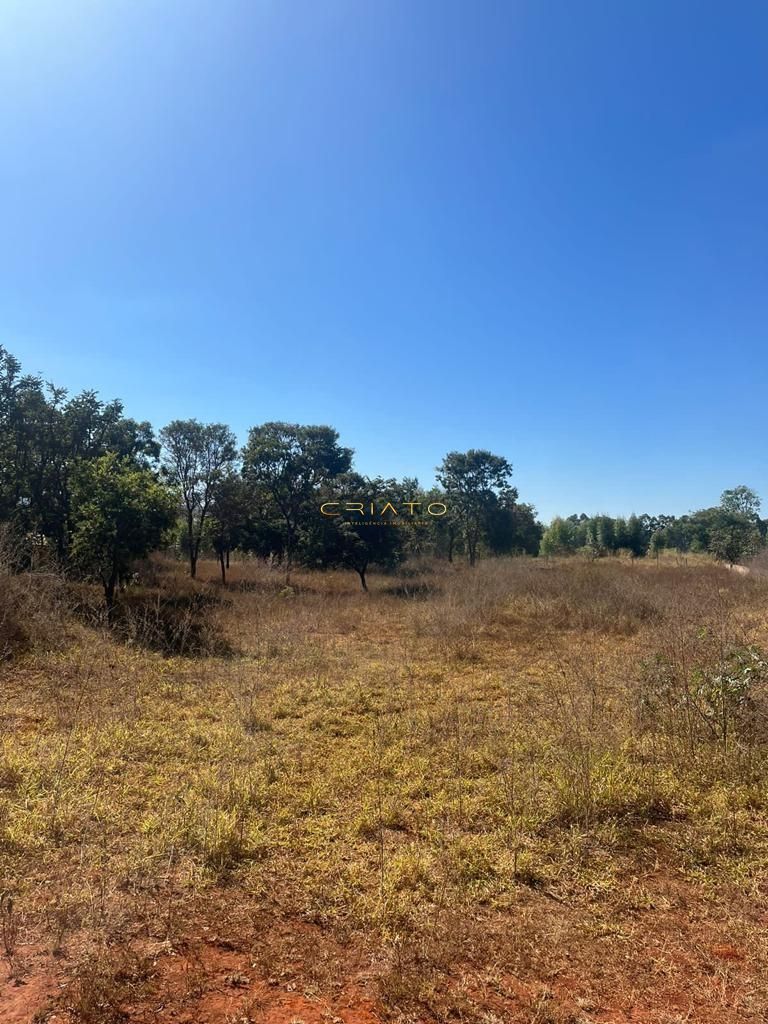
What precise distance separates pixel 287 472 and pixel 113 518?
10.4m

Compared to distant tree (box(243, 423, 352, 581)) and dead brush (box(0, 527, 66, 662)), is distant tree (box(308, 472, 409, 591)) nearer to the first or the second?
distant tree (box(243, 423, 352, 581))

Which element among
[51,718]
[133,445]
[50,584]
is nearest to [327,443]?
[133,445]

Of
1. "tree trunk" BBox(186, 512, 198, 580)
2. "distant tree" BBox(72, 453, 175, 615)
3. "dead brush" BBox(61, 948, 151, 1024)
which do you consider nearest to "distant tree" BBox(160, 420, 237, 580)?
"tree trunk" BBox(186, 512, 198, 580)

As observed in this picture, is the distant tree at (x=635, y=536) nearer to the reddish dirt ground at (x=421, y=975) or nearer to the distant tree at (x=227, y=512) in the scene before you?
the distant tree at (x=227, y=512)

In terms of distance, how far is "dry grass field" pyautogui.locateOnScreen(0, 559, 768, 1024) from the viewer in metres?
1.70

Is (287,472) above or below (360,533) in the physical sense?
above

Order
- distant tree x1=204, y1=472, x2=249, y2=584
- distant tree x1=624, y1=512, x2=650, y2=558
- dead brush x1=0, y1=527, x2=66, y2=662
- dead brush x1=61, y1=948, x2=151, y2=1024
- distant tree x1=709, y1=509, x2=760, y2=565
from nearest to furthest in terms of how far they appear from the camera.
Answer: dead brush x1=61, y1=948, x2=151, y2=1024 < dead brush x1=0, y1=527, x2=66, y2=662 < distant tree x1=204, y1=472, x2=249, y2=584 < distant tree x1=709, y1=509, x2=760, y2=565 < distant tree x1=624, y1=512, x2=650, y2=558

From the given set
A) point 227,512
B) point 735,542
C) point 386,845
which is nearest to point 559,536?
point 735,542

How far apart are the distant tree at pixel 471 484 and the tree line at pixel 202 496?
6 centimetres

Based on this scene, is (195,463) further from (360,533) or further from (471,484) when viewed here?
(471,484)

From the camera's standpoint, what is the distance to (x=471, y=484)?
88.0ft

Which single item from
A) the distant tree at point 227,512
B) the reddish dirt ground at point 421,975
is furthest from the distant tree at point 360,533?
the reddish dirt ground at point 421,975

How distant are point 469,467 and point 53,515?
62.6 feet

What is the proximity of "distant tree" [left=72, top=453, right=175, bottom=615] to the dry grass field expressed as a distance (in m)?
3.50
